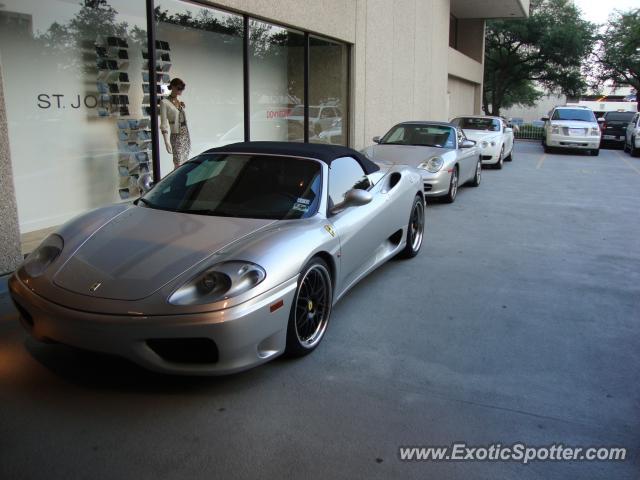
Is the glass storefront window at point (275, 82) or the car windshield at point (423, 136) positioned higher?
the glass storefront window at point (275, 82)

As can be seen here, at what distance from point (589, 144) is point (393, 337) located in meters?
19.0

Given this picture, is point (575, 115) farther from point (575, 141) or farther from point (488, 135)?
point (488, 135)

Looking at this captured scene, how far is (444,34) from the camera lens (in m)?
21.6

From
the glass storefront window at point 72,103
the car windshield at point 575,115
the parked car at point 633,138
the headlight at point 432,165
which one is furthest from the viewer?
the parked car at point 633,138

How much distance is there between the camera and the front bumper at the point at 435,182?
9906mm

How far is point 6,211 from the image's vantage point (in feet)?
17.6

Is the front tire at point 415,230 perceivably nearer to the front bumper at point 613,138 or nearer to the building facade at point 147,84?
the building facade at point 147,84

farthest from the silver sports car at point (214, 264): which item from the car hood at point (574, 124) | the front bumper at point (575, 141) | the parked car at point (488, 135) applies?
the car hood at point (574, 124)

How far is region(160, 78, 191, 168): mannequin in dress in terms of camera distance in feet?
26.3

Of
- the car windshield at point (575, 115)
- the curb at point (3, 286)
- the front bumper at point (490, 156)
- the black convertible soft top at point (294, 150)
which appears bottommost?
the curb at point (3, 286)

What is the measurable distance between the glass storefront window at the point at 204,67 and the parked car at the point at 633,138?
55.9 feet

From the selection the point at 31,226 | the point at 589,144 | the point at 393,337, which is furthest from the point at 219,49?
the point at 589,144

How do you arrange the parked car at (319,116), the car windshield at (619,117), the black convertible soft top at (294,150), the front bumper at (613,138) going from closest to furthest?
the black convertible soft top at (294,150) < the parked car at (319,116) < the front bumper at (613,138) < the car windshield at (619,117)

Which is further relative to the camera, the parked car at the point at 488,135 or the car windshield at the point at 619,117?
the car windshield at the point at 619,117
